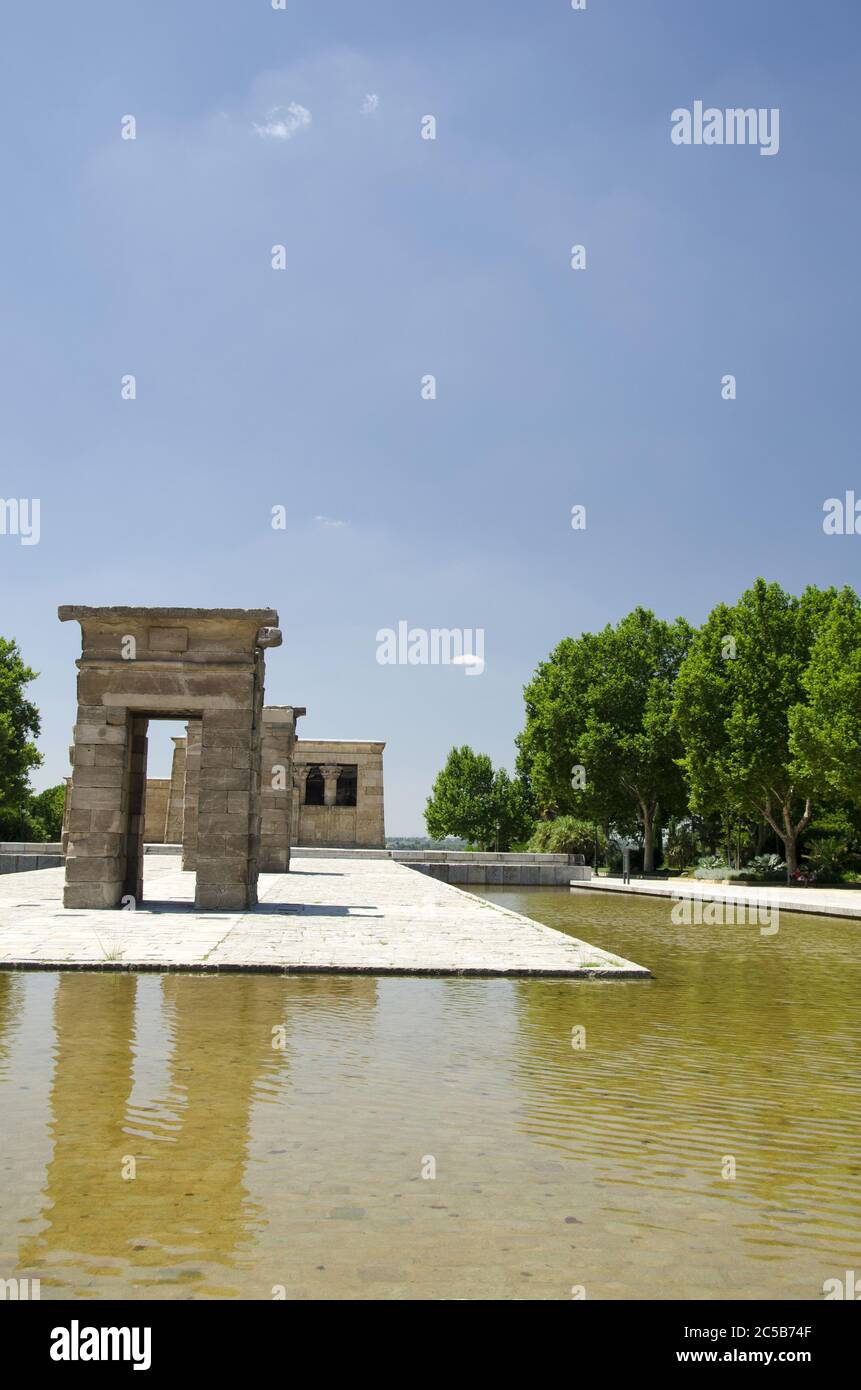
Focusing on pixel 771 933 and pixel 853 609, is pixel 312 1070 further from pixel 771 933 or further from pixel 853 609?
pixel 853 609

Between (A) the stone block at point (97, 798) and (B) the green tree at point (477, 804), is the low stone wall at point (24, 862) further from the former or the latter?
(B) the green tree at point (477, 804)

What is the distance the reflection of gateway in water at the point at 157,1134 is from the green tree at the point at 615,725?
45373 millimetres

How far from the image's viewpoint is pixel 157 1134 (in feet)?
17.3

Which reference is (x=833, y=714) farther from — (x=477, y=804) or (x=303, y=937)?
(x=477, y=804)

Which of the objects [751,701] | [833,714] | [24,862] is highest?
[751,701]

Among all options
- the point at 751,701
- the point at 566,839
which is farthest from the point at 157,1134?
the point at 566,839

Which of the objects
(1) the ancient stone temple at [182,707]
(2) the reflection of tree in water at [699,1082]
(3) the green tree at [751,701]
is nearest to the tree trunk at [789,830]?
(3) the green tree at [751,701]

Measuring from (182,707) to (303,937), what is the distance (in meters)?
6.29

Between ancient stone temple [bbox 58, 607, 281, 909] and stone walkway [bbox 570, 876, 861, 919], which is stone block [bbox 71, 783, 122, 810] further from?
stone walkway [bbox 570, 876, 861, 919]

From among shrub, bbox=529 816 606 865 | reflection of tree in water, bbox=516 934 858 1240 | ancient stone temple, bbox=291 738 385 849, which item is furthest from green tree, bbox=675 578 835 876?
reflection of tree in water, bbox=516 934 858 1240

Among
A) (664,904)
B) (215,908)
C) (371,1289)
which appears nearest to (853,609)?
(664,904)

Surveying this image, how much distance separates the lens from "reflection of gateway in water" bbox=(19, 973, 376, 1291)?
392 centimetres

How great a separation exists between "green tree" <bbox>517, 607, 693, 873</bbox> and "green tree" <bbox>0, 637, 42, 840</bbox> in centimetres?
2799
